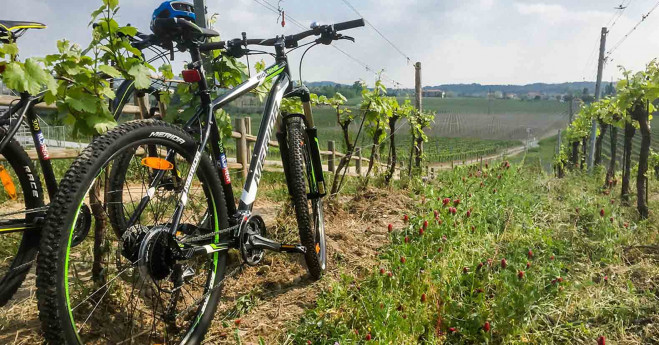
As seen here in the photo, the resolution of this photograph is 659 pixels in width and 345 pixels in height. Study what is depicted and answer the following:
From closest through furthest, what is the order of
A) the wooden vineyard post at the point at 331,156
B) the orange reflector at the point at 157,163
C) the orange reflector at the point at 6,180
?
the orange reflector at the point at 157,163, the orange reflector at the point at 6,180, the wooden vineyard post at the point at 331,156

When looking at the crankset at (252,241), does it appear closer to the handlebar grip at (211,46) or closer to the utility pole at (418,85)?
the handlebar grip at (211,46)

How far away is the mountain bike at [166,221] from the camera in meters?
1.31

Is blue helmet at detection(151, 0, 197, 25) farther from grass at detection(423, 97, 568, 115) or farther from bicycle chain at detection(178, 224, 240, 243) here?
grass at detection(423, 97, 568, 115)

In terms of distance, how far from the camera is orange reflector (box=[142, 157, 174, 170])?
5.68ft

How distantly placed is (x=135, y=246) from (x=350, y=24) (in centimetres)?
173

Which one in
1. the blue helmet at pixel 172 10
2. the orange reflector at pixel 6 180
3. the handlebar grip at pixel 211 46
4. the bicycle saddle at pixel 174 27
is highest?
the blue helmet at pixel 172 10

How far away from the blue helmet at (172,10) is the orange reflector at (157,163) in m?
0.68

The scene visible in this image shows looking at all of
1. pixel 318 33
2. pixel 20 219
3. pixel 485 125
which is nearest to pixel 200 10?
pixel 318 33

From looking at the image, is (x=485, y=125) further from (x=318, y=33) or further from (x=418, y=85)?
(x=318, y=33)

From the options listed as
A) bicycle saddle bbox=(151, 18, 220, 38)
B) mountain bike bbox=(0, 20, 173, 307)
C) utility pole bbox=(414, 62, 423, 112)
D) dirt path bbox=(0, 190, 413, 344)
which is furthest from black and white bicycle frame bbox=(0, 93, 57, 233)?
utility pole bbox=(414, 62, 423, 112)

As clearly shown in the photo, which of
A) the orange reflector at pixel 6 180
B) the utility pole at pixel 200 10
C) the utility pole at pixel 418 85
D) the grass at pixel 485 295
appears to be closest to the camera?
the orange reflector at pixel 6 180

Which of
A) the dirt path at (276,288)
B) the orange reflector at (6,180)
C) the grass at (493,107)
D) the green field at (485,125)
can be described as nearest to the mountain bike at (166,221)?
the dirt path at (276,288)

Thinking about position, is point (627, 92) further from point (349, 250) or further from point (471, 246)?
point (349, 250)

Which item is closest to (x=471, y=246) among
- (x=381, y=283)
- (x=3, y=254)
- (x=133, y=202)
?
(x=381, y=283)
